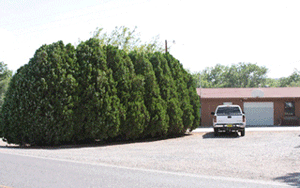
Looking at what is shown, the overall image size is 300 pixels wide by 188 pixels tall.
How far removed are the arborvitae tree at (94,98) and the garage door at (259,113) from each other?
67.3 ft

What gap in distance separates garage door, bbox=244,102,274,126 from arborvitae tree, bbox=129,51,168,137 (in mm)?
16892

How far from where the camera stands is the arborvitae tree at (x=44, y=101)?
17.0 metres

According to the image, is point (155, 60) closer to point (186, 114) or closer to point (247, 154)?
point (186, 114)

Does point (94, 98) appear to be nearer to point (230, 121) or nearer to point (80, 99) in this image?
point (80, 99)

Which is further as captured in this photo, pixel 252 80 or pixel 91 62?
pixel 252 80

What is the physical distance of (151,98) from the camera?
66.1 feet

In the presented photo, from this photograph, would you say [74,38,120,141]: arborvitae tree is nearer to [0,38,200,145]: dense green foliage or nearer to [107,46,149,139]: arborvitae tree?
[0,38,200,145]: dense green foliage

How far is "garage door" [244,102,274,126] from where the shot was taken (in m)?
34.8

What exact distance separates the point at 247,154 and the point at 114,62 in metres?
9.00

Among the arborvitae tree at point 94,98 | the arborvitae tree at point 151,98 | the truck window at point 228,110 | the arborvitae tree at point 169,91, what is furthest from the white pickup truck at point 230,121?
the arborvitae tree at point 94,98

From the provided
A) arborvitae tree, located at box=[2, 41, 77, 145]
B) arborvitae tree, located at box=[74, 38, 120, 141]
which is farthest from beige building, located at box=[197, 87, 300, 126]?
arborvitae tree, located at box=[2, 41, 77, 145]

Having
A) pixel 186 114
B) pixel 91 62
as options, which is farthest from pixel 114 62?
pixel 186 114

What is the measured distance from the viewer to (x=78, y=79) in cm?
1781

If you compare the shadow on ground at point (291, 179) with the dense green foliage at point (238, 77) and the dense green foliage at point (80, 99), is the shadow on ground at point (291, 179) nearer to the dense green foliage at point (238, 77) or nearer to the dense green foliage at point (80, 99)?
the dense green foliage at point (80, 99)
